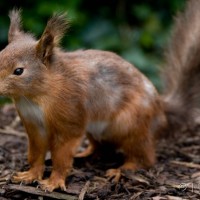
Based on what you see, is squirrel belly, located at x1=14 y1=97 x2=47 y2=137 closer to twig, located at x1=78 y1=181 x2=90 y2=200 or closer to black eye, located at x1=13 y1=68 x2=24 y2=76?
black eye, located at x1=13 y1=68 x2=24 y2=76

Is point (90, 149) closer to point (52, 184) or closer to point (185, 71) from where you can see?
point (52, 184)

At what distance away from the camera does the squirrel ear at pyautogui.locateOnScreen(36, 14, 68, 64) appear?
13.7 ft

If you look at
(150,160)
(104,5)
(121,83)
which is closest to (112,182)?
(150,160)

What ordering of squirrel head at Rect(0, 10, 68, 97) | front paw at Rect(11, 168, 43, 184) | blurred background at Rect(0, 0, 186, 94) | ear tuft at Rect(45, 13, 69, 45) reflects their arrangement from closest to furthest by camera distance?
squirrel head at Rect(0, 10, 68, 97)
ear tuft at Rect(45, 13, 69, 45)
front paw at Rect(11, 168, 43, 184)
blurred background at Rect(0, 0, 186, 94)

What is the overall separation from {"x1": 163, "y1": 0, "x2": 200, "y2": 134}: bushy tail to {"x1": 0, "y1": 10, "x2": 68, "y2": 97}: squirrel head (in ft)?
5.30

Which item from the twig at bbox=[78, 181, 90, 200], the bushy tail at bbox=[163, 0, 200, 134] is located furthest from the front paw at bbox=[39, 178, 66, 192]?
the bushy tail at bbox=[163, 0, 200, 134]

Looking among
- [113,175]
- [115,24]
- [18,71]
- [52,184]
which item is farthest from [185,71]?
[115,24]

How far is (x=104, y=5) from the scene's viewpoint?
343 inches

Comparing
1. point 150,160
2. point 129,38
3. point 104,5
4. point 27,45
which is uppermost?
point 104,5

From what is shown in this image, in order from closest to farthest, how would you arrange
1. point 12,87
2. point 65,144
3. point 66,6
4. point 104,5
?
point 12,87, point 65,144, point 66,6, point 104,5

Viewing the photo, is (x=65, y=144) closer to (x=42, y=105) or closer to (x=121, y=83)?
(x=42, y=105)

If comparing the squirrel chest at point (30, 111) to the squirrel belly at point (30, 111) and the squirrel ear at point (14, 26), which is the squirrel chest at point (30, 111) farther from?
the squirrel ear at point (14, 26)

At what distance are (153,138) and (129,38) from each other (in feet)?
11.6

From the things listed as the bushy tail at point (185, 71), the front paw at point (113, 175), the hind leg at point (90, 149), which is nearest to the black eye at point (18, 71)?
the front paw at point (113, 175)
